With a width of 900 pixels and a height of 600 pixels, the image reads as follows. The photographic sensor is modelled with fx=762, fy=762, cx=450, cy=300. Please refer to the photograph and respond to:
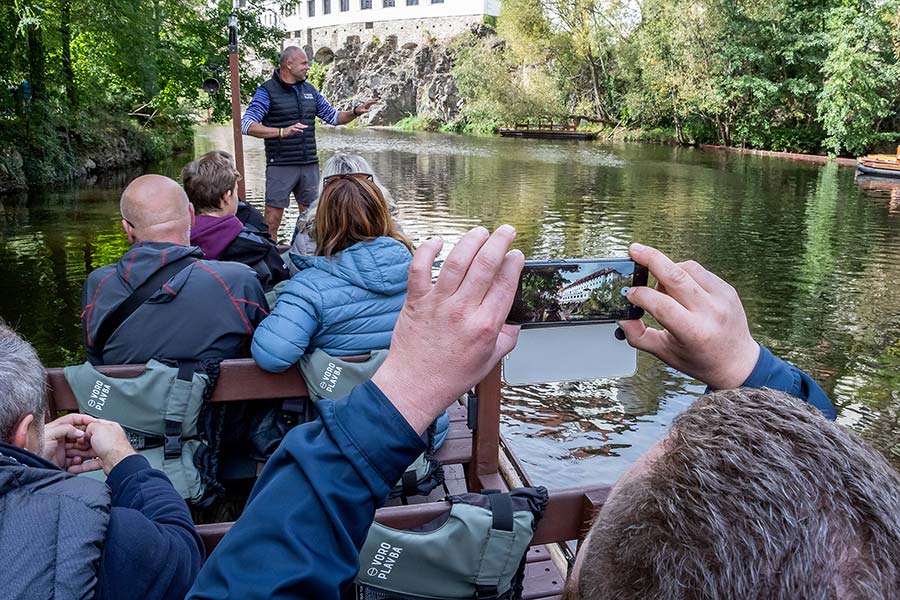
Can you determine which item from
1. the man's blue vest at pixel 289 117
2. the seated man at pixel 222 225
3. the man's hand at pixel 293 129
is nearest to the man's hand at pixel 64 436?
the seated man at pixel 222 225

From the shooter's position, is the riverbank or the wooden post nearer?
the wooden post

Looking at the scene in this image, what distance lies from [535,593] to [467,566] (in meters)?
0.66

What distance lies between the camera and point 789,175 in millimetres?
22859

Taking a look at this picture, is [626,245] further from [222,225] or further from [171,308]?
[171,308]

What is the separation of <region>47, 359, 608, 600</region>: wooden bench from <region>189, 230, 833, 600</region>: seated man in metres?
0.71

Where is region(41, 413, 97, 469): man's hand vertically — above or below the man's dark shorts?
below

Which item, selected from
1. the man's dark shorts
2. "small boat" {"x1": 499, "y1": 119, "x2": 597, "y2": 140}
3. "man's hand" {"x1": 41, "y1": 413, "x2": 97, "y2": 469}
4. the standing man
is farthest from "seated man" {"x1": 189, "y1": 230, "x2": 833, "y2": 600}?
"small boat" {"x1": 499, "y1": 119, "x2": 597, "y2": 140}

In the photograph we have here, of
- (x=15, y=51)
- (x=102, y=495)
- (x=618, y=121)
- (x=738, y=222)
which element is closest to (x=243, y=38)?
(x=15, y=51)

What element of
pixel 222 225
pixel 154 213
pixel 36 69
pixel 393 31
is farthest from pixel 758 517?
pixel 393 31

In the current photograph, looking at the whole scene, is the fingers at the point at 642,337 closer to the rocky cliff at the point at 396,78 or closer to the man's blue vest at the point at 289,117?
the man's blue vest at the point at 289,117

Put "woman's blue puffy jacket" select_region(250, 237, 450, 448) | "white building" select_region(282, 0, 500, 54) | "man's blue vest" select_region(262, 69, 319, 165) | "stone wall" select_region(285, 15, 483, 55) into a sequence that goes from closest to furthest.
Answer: "woman's blue puffy jacket" select_region(250, 237, 450, 448), "man's blue vest" select_region(262, 69, 319, 165), "white building" select_region(282, 0, 500, 54), "stone wall" select_region(285, 15, 483, 55)

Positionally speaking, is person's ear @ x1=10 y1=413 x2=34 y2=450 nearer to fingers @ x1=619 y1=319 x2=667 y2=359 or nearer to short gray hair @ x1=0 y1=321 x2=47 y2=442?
short gray hair @ x1=0 y1=321 x2=47 y2=442

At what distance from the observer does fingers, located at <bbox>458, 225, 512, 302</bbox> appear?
34.3 inches

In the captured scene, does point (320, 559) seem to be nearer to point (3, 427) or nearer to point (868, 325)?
point (3, 427)
